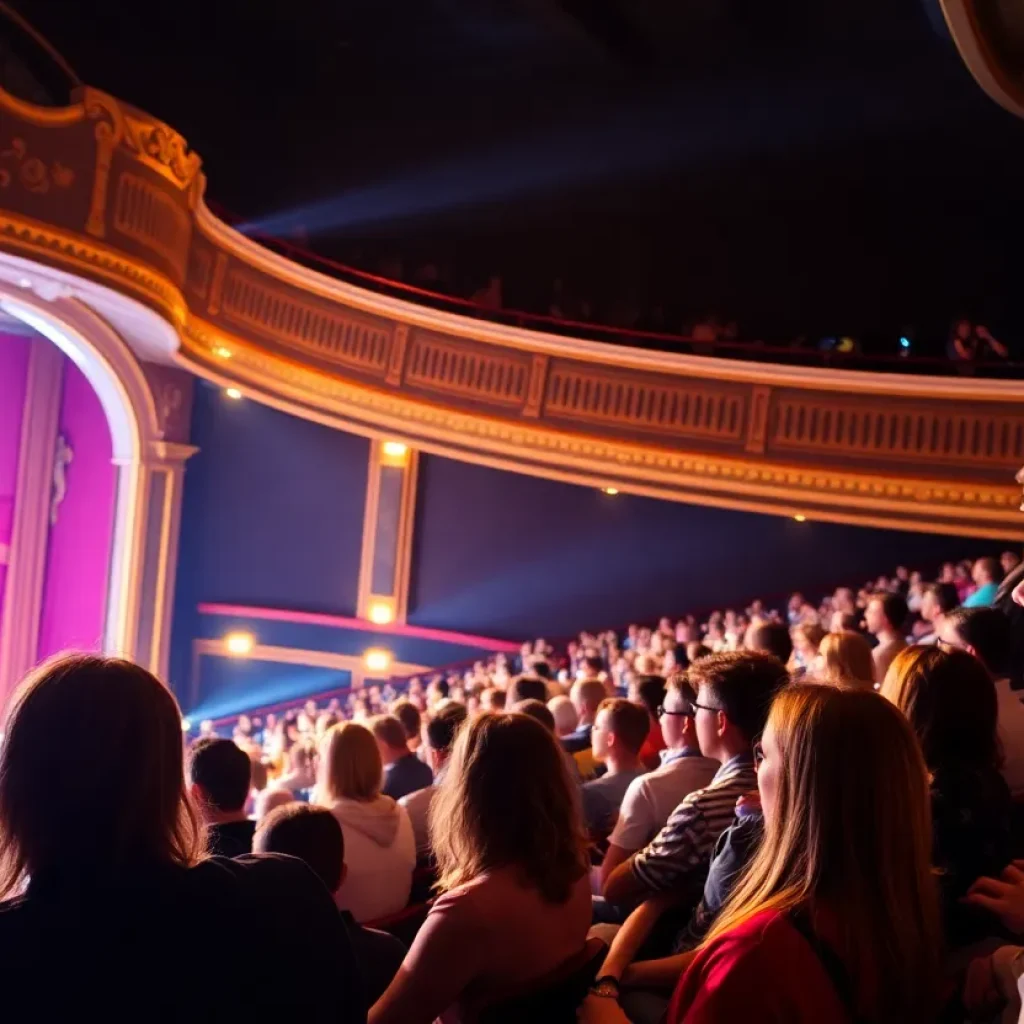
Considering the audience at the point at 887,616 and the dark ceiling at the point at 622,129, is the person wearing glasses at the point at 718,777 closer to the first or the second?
the audience at the point at 887,616

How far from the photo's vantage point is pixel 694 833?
8.05 ft

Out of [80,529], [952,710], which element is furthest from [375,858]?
[80,529]

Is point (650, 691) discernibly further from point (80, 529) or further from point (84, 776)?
point (80, 529)

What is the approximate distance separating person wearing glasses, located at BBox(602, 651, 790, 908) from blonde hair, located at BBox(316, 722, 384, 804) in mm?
939

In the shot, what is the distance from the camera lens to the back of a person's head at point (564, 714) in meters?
5.23

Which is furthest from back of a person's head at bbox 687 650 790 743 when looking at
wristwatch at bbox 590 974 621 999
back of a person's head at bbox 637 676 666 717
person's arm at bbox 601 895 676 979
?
back of a person's head at bbox 637 676 666 717

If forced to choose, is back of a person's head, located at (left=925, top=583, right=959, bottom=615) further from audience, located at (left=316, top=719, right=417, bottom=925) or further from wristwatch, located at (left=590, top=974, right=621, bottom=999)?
wristwatch, located at (left=590, top=974, right=621, bottom=999)

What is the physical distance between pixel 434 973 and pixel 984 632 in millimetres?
1732

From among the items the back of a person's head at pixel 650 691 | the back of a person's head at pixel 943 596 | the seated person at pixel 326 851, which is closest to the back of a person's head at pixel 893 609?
the back of a person's head at pixel 943 596

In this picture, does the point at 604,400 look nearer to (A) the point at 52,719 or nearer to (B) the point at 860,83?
(B) the point at 860,83

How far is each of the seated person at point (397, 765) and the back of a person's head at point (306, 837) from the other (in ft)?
6.18

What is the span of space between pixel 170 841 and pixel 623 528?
10035 mm

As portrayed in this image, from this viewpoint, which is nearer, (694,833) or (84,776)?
(84,776)

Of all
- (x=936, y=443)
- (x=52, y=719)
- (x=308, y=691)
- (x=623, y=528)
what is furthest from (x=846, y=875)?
(x=308, y=691)
